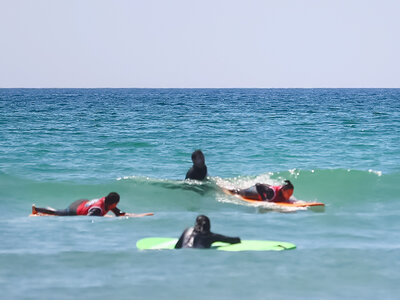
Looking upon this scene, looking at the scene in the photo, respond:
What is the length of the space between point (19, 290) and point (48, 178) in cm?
1154

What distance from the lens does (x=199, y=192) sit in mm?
16047

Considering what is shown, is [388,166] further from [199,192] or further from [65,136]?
[65,136]

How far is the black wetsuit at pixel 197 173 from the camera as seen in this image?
15.7 meters

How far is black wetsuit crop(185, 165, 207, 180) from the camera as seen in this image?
15709mm

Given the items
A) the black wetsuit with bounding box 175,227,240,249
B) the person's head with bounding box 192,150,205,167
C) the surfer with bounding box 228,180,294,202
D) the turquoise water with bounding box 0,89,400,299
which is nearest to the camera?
the turquoise water with bounding box 0,89,400,299

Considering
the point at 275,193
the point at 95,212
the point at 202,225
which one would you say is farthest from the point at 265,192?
the point at 202,225

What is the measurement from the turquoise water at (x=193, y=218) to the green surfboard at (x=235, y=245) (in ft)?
0.63

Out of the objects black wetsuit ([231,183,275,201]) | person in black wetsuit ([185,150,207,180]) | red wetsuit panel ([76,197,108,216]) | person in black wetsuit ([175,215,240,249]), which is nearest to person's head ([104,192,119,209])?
red wetsuit panel ([76,197,108,216])

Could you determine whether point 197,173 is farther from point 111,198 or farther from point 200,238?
point 200,238

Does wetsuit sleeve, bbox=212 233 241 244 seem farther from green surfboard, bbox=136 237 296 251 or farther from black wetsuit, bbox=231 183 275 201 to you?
black wetsuit, bbox=231 183 275 201

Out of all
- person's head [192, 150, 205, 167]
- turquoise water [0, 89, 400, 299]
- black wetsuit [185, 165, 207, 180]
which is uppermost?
person's head [192, 150, 205, 167]

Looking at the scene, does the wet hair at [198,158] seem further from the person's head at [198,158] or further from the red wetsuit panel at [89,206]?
the red wetsuit panel at [89,206]

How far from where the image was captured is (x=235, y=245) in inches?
397

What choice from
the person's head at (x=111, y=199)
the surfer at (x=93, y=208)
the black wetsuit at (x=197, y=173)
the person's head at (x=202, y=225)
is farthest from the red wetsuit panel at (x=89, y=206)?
the person's head at (x=202, y=225)
